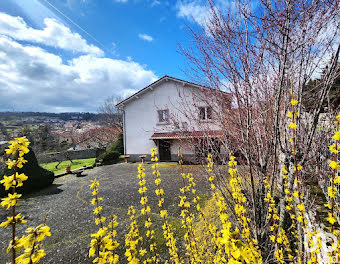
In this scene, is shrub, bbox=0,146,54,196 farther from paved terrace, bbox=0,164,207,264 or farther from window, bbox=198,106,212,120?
window, bbox=198,106,212,120

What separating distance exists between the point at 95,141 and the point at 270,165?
2512 cm

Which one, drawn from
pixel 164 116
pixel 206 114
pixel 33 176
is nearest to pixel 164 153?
pixel 164 116

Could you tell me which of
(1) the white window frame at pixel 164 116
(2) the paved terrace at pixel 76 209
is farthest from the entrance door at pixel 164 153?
(2) the paved terrace at pixel 76 209

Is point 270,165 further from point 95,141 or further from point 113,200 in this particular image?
point 95,141

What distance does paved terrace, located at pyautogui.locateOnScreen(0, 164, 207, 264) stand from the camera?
3941 mm

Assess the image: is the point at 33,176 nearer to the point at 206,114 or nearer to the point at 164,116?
the point at 164,116

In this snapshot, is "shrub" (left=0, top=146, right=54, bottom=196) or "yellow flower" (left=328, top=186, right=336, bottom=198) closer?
"yellow flower" (left=328, top=186, right=336, bottom=198)

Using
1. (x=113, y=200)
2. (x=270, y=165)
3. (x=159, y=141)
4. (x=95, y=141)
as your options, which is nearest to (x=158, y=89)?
(x=159, y=141)

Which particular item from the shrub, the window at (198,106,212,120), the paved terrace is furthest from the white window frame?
the shrub

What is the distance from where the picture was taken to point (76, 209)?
→ 239 inches

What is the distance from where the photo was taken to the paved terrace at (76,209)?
155 inches

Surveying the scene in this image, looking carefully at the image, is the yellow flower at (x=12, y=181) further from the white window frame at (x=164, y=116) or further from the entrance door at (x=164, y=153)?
the entrance door at (x=164, y=153)

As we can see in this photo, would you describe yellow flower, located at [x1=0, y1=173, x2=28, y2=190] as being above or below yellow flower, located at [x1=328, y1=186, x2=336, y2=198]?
above

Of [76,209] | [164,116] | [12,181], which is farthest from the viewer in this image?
[164,116]
